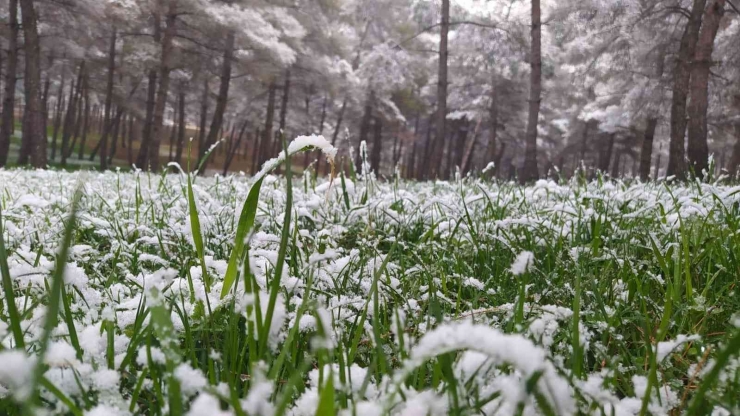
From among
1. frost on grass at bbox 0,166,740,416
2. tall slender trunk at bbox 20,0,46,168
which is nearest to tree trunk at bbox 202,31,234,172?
tall slender trunk at bbox 20,0,46,168

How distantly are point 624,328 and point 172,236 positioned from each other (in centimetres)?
183

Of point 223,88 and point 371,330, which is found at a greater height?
point 223,88

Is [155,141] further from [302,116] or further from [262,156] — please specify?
[302,116]

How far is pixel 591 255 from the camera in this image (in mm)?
1784

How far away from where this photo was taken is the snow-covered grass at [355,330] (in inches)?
22.0

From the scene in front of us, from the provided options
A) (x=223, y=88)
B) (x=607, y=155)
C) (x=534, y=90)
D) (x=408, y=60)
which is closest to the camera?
(x=534, y=90)

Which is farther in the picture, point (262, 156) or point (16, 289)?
point (262, 156)

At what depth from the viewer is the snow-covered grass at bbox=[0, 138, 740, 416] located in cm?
56

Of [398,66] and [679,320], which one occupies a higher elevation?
[398,66]

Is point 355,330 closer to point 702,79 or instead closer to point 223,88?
point 702,79

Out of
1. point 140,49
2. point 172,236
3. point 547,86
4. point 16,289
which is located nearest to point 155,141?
point 140,49

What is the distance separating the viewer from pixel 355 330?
121 centimetres

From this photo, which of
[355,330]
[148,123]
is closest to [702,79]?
[355,330]

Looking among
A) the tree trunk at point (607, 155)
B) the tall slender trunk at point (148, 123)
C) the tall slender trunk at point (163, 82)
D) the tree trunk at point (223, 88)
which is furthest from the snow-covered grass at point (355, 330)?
the tree trunk at point (607, 155)
